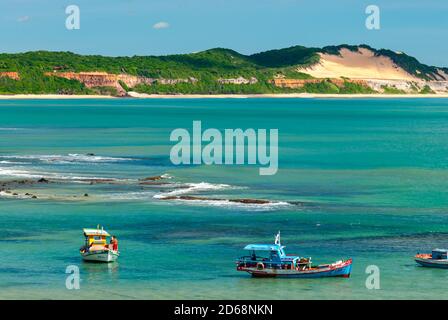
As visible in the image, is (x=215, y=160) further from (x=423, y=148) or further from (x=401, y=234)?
(x=401, y=234)

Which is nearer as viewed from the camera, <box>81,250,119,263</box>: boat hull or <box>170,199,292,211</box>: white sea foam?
<box>81,250,119,263</box>: boat hull

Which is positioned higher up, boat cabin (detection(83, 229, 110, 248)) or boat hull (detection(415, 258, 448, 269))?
boat cabin (detection(83, 229, 110, 248))

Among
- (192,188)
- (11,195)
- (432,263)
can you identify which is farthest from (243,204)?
(432,263)

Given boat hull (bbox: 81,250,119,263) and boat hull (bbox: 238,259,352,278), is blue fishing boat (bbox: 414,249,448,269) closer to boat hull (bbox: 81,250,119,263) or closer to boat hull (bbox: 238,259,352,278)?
boat hull (bbox: 238,259,352,278)

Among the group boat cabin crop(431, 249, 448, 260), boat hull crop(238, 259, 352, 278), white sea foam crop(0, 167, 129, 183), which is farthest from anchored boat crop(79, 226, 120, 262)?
white sea foam crop(0, 167, 129, 183)

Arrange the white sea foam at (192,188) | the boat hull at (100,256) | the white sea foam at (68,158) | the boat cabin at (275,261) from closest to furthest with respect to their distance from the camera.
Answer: the boat cabin at (275,261), the boat hull at (100,256), the white sea foam at (192,188), the white sea foam at (68,158)

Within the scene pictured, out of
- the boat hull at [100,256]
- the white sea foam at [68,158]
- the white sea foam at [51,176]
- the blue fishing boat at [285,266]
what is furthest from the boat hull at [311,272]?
the white sea foam at [68,158]

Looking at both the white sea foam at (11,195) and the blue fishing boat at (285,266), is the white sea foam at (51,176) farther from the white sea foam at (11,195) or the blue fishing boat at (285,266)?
the blue fishing boat at (285,266)
